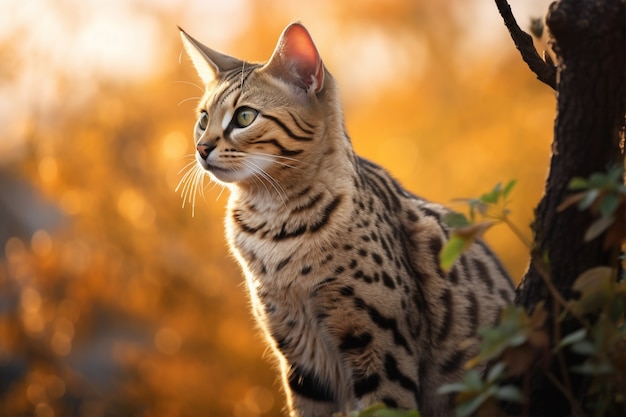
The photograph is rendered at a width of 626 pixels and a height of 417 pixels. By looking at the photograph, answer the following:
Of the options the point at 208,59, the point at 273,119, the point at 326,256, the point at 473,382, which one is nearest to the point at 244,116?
the point at 273,119

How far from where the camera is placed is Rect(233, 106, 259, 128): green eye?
2.96m

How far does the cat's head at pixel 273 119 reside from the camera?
2.90 metres

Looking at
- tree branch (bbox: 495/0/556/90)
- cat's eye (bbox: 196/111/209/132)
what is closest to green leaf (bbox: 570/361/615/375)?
tree branch (bbox: 495/0/556/90)

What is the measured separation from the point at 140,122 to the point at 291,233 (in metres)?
3.25

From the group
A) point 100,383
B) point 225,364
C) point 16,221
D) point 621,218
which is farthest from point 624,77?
point 16,221

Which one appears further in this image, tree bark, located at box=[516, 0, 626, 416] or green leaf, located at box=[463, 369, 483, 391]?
tree bark, located at box=[516, 0, 626, 416]

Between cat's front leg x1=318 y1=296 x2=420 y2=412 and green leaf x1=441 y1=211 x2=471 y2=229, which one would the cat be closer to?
cat's front leg x1=318 y1=296 x2=420 y2=412

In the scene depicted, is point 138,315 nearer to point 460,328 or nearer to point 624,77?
point 460,328

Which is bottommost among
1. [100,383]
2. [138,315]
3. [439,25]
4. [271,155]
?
[100,383]

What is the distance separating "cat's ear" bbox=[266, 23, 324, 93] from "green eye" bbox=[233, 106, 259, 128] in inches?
6.8

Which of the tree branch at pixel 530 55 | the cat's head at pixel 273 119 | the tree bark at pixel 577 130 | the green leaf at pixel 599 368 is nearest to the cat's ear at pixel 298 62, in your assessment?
the cat's head at pixel 273 119

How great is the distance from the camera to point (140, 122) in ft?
19.4

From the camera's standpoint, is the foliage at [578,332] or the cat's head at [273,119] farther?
the cat's head at [273,119]

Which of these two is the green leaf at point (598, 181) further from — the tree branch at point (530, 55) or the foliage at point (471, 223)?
the tree branch at point (530, 55)
